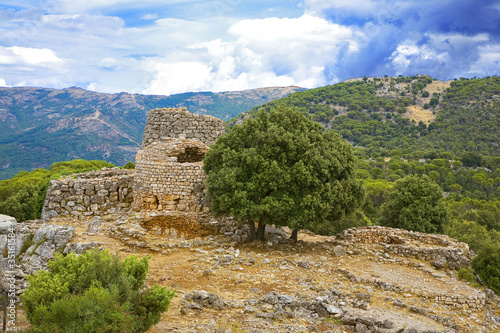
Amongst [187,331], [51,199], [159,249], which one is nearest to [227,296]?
[187,331]

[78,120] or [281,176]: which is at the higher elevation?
[78,120]

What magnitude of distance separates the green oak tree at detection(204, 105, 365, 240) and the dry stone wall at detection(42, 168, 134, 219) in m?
4.81

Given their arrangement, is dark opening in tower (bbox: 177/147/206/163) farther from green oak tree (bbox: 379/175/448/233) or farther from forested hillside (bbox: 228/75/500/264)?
green oak tree (bbox: 379/175/448/233)

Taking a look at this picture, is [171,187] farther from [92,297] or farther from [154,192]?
[92,297]

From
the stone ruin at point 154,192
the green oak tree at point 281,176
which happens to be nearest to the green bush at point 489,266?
the green oak tree at point 281,176

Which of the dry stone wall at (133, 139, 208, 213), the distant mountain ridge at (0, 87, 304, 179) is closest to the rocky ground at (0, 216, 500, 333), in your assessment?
the dry stone wall at (133, 139, 208, 213)

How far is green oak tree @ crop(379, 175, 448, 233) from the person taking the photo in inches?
750

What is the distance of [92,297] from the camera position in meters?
6.30

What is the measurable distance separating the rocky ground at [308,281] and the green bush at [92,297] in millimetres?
784

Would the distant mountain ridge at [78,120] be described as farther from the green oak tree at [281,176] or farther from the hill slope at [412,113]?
the green oak tree at [281,176]

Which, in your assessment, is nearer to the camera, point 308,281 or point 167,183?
point 308,281

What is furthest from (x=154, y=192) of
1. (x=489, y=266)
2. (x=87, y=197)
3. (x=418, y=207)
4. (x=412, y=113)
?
(x=412, y=113)

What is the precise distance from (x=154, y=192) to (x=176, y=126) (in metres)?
4.89

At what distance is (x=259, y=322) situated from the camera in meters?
8.18
